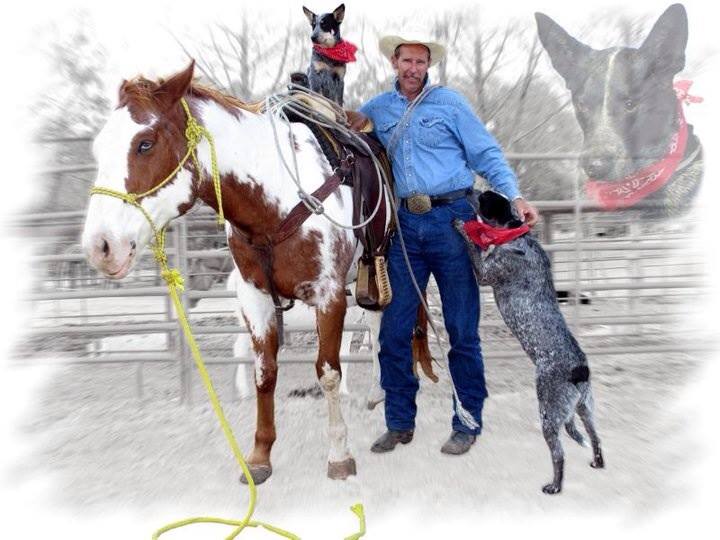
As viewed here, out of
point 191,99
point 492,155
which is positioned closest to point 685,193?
point 492,155

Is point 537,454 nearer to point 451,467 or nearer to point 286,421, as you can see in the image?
point 451,467

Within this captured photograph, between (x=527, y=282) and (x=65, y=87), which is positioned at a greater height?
(x=65, y=87)

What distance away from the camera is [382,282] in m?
2.76

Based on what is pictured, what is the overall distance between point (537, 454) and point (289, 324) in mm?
2052

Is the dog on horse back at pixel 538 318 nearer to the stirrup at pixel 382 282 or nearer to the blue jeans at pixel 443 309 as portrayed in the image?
the blue jeans at pixel 443 309

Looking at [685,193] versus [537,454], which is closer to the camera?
[537,454]

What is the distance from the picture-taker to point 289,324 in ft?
13.2

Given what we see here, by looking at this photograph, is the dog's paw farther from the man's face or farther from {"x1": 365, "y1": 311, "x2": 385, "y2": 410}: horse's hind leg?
the man's face

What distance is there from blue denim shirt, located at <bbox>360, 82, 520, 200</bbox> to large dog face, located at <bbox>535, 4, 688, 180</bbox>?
127 inches

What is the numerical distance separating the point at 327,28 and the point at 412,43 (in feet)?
A: 1.57

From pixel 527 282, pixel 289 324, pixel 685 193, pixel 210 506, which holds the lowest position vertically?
pixel 210 506

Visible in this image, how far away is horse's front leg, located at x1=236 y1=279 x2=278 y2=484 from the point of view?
8.57 feet

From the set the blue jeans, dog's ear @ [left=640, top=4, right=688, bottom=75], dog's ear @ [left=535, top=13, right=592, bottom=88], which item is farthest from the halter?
dog's ear @ [left=640, top=4, right=688, bottom=75]

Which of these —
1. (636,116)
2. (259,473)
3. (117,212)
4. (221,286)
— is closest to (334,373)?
Result: (259,473)
